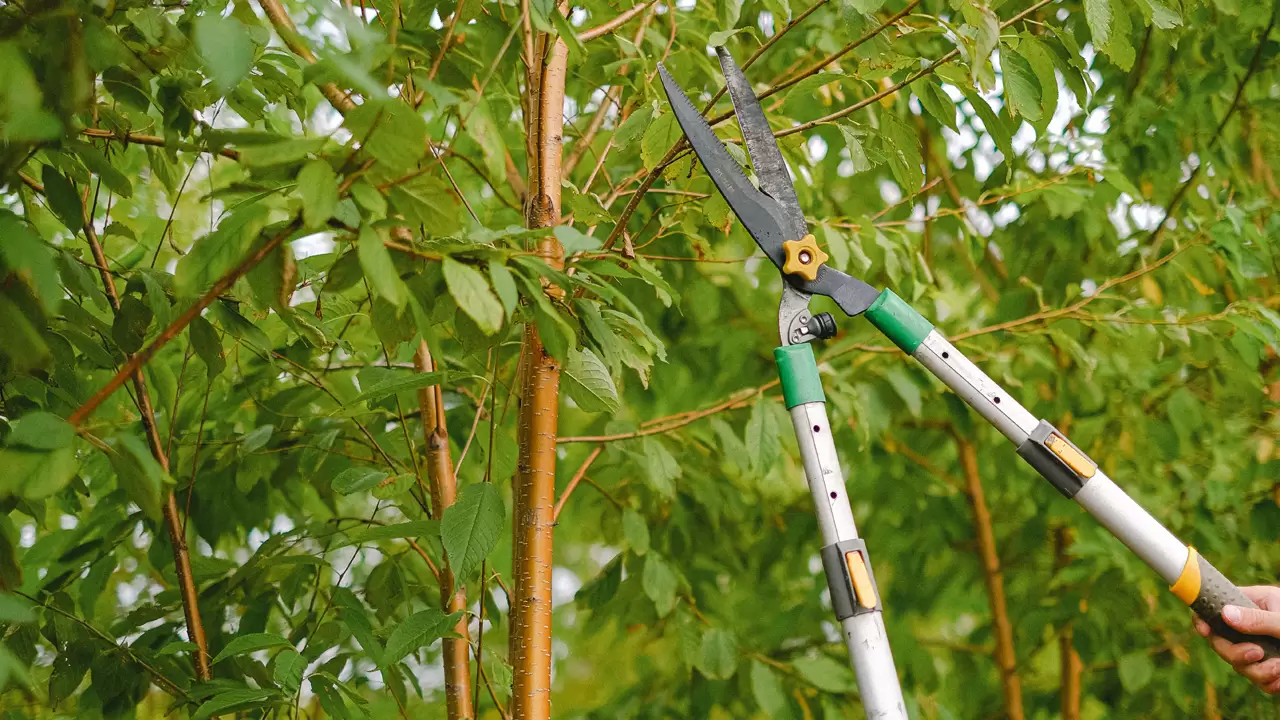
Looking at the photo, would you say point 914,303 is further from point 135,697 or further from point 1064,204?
point 135,697

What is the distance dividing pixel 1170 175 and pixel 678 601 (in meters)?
1.71

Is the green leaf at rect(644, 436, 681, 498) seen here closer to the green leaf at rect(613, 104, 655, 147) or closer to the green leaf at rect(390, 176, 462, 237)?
the green leaf at rect(613, 104, 655, 147)

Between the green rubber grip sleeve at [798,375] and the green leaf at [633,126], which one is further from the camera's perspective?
the green leaf at [633,126]

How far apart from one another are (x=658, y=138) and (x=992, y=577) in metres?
1.93

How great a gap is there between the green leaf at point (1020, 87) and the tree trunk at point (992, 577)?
63.3 inches

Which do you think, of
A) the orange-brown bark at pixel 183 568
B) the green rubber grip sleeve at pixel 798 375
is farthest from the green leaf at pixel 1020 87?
the orange-brown bark at pixel 183 568

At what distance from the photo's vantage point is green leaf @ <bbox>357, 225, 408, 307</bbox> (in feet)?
2.47

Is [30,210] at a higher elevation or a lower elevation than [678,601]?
higher

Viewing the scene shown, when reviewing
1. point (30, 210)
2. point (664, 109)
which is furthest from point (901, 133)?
point (30, 210)

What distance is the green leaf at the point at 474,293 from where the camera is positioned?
0.82 metres

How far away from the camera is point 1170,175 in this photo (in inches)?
100

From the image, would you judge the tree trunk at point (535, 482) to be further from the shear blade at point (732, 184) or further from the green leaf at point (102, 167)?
the green leaf at point (102, 167)

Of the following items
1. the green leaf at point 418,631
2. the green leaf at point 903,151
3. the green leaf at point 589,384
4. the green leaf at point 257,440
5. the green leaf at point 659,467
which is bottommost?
the green leaf at point 418,631

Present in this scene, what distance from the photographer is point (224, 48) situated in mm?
668
